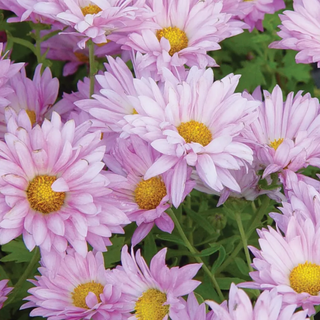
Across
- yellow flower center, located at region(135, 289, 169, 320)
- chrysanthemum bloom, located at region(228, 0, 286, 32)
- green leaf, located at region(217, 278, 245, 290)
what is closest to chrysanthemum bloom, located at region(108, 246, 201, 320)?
A: yellow flower center, located at region(135, 289, 169, 320)

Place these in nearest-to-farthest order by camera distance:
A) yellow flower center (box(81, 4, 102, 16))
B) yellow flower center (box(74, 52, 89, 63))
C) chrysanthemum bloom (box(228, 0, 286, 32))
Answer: yellow flower center (box(81, 4, 102, 16))
chrysanthemum bloom (box(228, 0, 286, 32))
yellow flower center (box(74, 52, 89, 63))

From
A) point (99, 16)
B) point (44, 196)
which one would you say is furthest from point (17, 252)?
point (99, 16)

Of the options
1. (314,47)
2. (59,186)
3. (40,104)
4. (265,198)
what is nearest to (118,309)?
(59,186)

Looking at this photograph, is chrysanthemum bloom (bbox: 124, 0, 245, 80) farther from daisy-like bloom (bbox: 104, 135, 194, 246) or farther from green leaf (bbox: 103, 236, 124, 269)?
green leaf (bbox: 103, 236, 124, 269)

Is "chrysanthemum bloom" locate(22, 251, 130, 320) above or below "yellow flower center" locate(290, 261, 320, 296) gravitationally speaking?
below

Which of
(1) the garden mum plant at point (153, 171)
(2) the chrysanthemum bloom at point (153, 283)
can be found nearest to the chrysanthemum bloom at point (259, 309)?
(1) the garden mum plant at point (153, 171)

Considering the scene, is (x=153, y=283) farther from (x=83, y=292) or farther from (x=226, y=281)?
(x=226, y=281)
